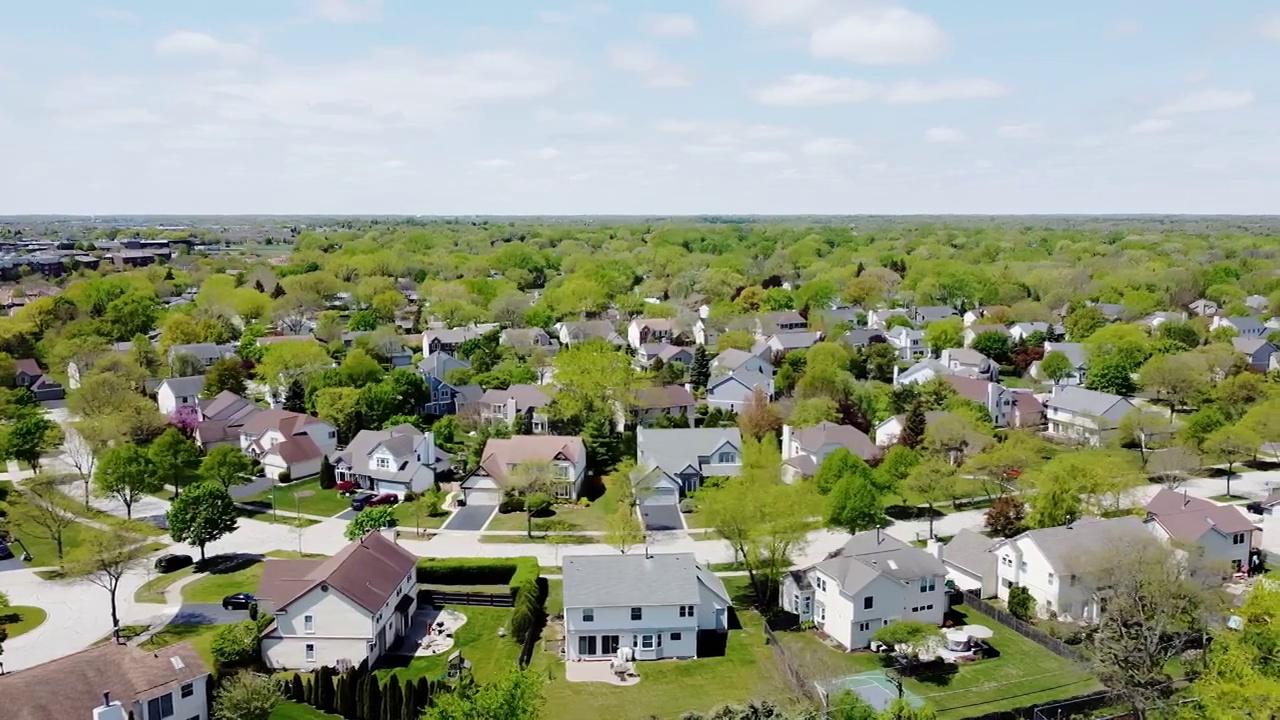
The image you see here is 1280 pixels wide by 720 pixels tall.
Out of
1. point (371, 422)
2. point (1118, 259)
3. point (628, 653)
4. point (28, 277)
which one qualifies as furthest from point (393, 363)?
point (1118, 259)

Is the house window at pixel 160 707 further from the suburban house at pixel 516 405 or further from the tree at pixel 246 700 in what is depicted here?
the suburban house at pixel 516 405

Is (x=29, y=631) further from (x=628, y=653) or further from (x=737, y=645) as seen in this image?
(x=737, y=645)

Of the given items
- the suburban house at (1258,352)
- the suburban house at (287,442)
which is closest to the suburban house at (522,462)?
the suburban house at (287,442)

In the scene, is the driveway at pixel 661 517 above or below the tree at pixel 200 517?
below

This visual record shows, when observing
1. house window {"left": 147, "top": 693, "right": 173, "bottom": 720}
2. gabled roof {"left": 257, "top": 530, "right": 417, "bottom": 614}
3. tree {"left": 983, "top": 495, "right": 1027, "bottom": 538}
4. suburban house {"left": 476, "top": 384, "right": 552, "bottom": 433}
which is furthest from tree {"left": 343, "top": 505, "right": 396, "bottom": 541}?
tree {"left": 983, "top": 495, "right": 1027, "bottom": 538}

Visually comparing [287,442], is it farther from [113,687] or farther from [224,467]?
[113,687]

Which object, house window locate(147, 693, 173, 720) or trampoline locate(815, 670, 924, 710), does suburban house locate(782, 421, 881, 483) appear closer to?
trampoline locate(815, 670, 924, 710)
